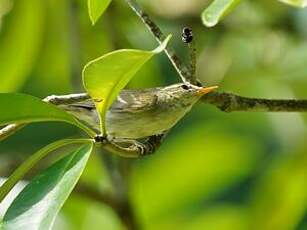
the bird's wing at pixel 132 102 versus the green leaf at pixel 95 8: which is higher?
the green leaf at pixel 95 8

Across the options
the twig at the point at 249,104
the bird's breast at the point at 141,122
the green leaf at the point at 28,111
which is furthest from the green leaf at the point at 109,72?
the twig at the point at 249,104

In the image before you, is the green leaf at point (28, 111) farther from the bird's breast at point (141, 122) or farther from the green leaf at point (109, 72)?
the bird's breast at point (141, 122)

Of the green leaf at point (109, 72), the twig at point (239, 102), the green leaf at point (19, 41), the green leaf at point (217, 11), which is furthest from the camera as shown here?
the green leaf at point (19, 41)

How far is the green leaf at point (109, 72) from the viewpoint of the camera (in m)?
1.47

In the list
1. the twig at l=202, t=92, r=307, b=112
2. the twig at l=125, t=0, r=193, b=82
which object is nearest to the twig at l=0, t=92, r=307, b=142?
the twig at l=202, t=92, r=307, b=112

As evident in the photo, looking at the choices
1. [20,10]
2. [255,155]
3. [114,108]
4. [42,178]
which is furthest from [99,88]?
[255,155]

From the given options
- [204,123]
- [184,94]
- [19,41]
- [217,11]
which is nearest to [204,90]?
[184,94]

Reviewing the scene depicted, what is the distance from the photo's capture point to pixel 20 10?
3.02 m

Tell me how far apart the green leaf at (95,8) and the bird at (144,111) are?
0.74ft

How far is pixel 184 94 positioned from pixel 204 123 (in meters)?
1.79

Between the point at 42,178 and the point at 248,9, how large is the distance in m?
2.03

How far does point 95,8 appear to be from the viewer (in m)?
1.62

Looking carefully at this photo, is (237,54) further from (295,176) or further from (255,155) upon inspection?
(295,176)

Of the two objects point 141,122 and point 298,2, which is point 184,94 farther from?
point 298,2
